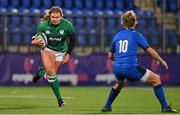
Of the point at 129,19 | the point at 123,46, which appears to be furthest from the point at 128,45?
the point at 129,19

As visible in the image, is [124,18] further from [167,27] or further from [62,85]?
[167,27]

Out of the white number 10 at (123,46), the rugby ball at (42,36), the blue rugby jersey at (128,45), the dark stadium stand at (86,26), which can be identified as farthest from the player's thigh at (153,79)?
the dark stadium stand at (86,26)

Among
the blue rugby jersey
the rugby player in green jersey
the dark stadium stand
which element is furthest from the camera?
the dark stadium stand

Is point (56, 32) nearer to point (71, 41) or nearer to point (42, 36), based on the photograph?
point (42, 36)

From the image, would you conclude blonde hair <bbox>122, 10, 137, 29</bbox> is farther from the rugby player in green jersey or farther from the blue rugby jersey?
the rugby player in green jersey

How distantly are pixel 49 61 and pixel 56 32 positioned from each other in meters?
0.64

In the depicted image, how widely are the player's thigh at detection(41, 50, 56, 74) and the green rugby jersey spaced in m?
0.15

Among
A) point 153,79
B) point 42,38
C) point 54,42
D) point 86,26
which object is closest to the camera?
point 153,79

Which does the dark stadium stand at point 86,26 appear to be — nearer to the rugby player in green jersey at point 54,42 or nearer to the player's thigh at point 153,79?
the rugby player in green jersey at point 54,42

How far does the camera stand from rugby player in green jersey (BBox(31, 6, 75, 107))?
12.9 meters

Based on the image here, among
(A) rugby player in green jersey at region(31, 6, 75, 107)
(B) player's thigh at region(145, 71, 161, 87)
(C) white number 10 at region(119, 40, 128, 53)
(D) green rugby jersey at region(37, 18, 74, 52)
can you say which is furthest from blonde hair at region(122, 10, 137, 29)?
(D) green rugby jersey at region(37, 18, 74, 52)

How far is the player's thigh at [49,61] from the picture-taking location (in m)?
12.9

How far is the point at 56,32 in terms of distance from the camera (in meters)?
13.1

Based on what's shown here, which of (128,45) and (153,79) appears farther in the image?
(153,79)
